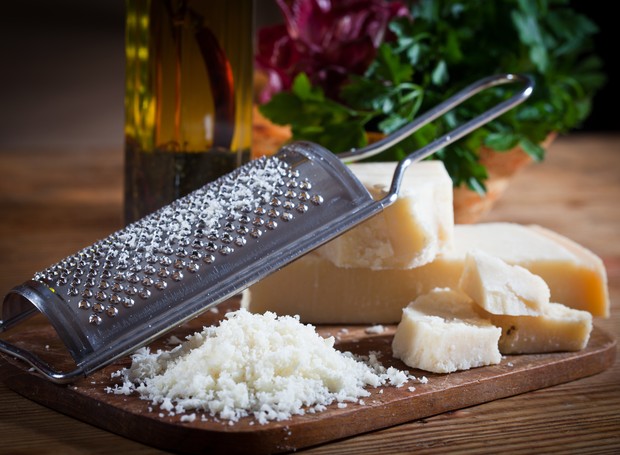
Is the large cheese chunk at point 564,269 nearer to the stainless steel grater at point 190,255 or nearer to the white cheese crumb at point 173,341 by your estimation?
the stainless steel grater at point 190,255

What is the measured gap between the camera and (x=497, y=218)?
187 cm

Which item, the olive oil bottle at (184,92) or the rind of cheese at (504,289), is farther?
the olive oil bottle at (184,92)

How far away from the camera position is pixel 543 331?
109cm

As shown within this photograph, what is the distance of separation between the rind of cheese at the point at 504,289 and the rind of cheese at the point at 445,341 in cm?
3

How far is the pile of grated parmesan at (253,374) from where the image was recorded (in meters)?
0.88

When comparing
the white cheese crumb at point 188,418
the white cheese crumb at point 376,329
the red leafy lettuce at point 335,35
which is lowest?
the white cheese crumb at point 376,329

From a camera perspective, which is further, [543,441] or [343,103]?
[343,103]

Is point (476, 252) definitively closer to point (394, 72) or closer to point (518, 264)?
point (518, 264)

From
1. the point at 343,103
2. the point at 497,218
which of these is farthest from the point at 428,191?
the point at 497,218

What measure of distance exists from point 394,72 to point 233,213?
47 cm

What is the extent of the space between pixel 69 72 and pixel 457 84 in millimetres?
1996

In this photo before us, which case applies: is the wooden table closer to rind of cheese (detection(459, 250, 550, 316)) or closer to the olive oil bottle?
rind of cheese (detection(459, 250, 550, 316))

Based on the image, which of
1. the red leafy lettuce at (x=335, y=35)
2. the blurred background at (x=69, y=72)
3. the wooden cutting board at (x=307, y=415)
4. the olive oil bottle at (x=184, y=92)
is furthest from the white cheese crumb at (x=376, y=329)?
the blurred background at (x=69, y=72)

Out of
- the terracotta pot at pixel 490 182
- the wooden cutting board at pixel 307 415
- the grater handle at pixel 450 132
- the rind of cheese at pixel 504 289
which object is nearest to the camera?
the wooden cutting board at pixel 307 415
